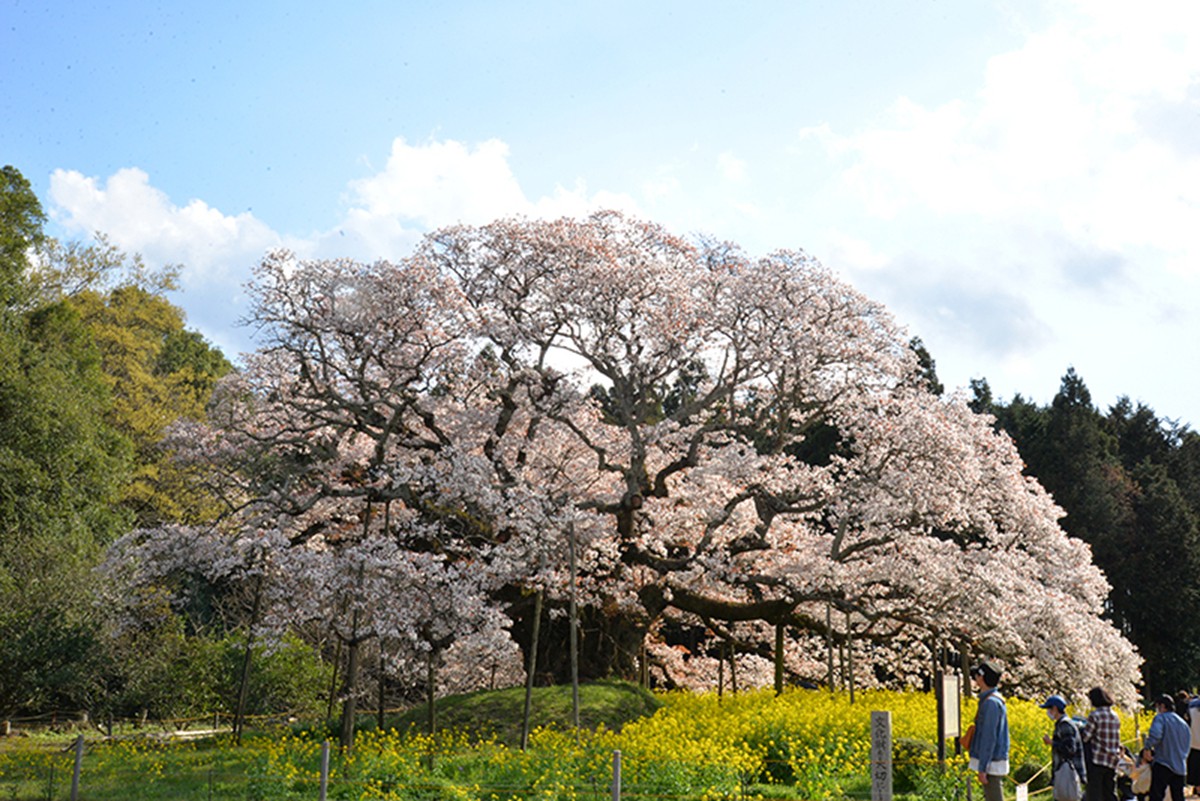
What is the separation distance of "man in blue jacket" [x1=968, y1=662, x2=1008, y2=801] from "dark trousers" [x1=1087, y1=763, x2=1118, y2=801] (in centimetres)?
255

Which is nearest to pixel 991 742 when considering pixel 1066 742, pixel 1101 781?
pixel 1066 742

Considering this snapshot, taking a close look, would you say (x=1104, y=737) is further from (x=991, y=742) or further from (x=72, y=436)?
(x=72, y=436)

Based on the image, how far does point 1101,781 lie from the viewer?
1105cm

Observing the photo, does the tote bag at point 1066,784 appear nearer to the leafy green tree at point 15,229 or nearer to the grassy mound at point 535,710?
the grassy mound at point 535,710

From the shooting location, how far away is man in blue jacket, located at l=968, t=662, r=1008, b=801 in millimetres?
9148

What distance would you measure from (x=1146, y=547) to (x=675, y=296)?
26.8 metres

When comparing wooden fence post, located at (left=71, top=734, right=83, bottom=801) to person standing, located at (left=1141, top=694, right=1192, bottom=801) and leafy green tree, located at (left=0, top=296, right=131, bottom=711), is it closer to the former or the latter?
leafy green tree, located at (left=0, top=296, right=131, bottom=711)

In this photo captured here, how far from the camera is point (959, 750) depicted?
13797 millimetres

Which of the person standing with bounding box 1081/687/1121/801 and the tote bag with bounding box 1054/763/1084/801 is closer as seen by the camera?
the tote bag with bounding box 1054/763/1084/801

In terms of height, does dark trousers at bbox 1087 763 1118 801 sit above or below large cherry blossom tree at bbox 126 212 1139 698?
below

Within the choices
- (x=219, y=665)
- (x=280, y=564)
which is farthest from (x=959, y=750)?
(x=219, y=665)

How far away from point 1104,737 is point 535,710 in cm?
1105

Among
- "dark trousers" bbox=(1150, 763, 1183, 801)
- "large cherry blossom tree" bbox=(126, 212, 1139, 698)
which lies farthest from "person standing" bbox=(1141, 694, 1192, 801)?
"large cherry blossom tree" bbox=(126, 212, 1139, 698)

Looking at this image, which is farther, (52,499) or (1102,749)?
(52,499)
